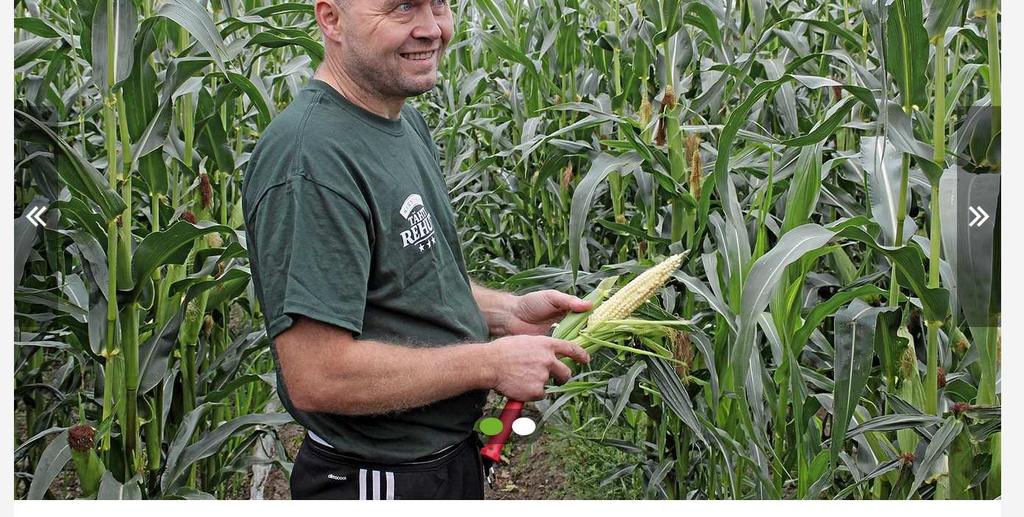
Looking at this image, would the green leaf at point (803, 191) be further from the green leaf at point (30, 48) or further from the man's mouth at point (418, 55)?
the green leaf at point (30, 48)

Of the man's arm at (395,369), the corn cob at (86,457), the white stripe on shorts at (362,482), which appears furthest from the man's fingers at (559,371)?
the corn cob at (86,457)

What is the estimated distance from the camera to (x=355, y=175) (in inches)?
53.7

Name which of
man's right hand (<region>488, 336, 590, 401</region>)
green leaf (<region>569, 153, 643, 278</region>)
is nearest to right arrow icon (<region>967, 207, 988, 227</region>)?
green leaf (<region>569, 153, 643, 278</region>)

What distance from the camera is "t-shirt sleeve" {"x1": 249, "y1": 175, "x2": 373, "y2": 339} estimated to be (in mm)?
1292

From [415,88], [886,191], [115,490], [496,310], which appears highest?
[415,88]

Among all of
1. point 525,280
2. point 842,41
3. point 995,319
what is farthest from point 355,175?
point 842,41

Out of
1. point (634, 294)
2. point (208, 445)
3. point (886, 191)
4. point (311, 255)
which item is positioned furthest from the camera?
point (208, 445)

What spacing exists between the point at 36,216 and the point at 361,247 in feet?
2.14

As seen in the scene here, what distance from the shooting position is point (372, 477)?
5.00ft

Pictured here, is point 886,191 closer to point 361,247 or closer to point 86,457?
point 361,247

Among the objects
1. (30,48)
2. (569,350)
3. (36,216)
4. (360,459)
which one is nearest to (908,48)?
(569,350)

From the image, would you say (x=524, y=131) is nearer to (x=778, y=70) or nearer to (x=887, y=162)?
(x=778, y=70)
